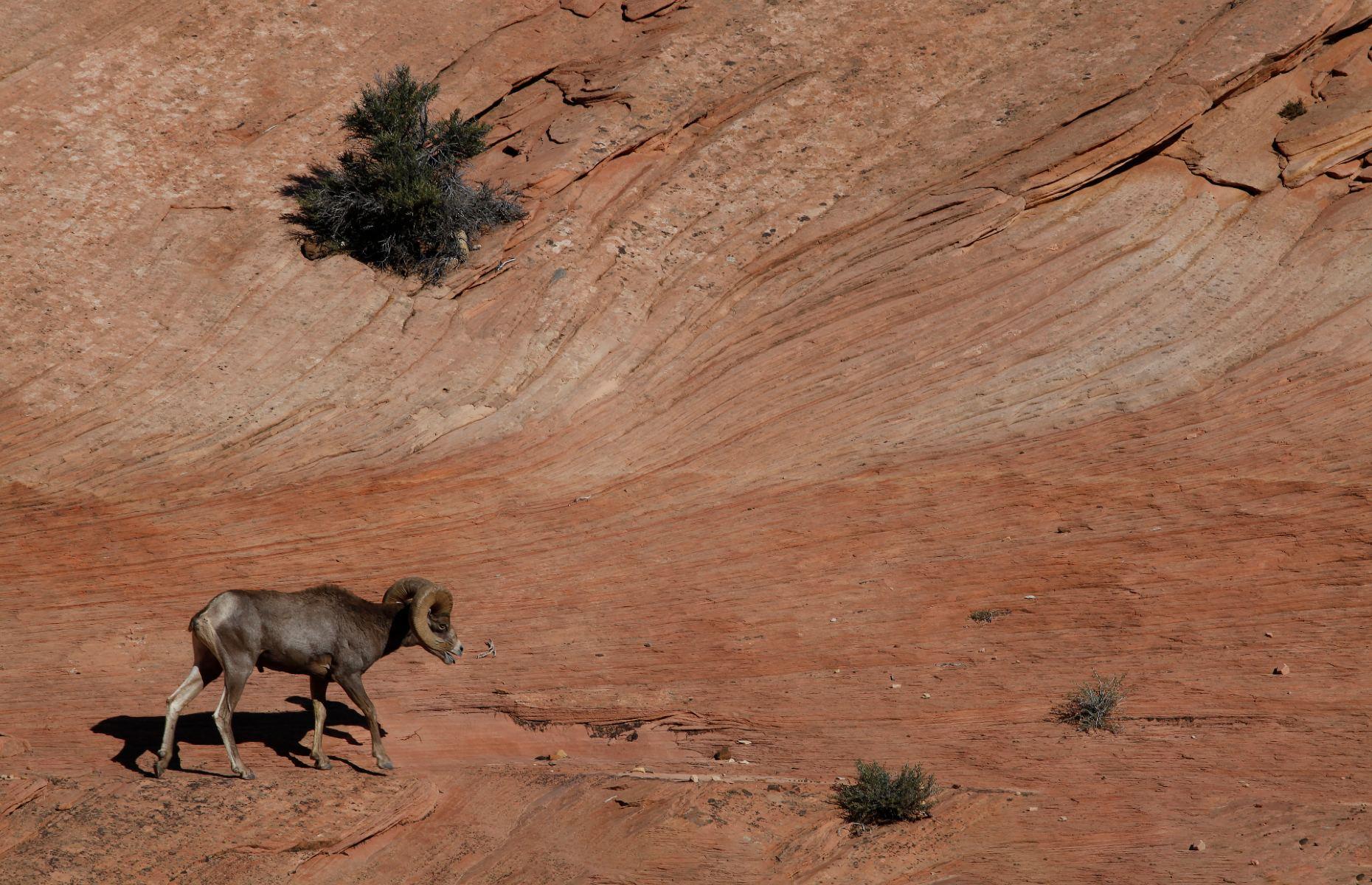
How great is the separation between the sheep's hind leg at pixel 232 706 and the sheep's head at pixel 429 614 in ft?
4.59

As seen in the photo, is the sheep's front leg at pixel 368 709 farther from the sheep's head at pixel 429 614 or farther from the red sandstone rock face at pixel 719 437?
the sheep's head at pixel 429 614

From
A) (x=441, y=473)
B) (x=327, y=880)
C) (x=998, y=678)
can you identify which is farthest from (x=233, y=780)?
(x=998, y=678)

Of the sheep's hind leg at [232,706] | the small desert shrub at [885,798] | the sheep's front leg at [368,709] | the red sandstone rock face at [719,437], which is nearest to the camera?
the small desert shrub at [885,798]

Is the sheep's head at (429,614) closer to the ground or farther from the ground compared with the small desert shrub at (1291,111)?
closer to the ground

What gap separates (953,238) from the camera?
1587 cm

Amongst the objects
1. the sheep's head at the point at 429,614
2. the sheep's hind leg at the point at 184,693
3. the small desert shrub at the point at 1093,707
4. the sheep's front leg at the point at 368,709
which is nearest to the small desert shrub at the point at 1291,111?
the small desert shrub at the point at 1093,707

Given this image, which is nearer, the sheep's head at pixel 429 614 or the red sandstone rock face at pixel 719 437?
the red sandstone rock face at pixel 719 437

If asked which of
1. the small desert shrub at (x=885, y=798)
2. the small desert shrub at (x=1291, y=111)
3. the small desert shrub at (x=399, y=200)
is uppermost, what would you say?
the small desert shrub at (x=1291, y=111)

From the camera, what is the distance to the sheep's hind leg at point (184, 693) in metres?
10.3

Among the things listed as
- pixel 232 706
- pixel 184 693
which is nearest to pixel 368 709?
pixel 232 706

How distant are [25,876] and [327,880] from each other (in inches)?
78.3

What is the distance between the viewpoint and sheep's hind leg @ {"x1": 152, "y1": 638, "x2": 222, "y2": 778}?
407 inches

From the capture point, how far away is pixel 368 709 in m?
10.9

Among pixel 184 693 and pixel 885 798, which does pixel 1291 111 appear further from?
pixel 184 693
